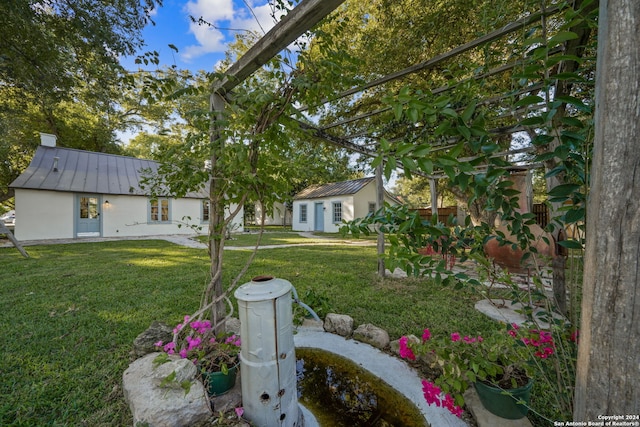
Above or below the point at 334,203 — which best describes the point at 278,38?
above

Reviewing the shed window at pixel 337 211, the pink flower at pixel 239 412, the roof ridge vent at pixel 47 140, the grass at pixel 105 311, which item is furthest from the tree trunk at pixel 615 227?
the roof ridge vent at pixel 47 140

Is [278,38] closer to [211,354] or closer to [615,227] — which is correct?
[615,227]

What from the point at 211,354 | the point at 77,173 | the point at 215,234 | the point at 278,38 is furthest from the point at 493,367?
the point at 77,173

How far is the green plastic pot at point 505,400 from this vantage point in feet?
4.50

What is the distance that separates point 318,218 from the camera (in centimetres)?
1561

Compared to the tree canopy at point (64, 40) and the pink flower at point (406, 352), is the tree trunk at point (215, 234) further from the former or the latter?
the tree canopy at point (64, 40)

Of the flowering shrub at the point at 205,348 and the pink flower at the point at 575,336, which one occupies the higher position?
the pink flower at the point at 575,336

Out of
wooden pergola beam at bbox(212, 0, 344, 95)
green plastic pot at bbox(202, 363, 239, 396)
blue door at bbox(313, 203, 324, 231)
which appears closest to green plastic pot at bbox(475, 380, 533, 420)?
green plastic pot at bbox(202, 363, 239, 396)

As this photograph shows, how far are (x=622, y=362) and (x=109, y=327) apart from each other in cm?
364

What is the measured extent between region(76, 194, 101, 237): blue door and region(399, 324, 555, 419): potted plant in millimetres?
13243

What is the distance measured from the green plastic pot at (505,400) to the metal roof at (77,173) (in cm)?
1032

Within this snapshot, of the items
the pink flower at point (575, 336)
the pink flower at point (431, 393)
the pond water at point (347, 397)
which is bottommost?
the pond water at point (347, 397)

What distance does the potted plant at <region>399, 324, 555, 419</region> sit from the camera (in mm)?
Answer: 1343

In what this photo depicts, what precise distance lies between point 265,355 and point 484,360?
1203 mm
